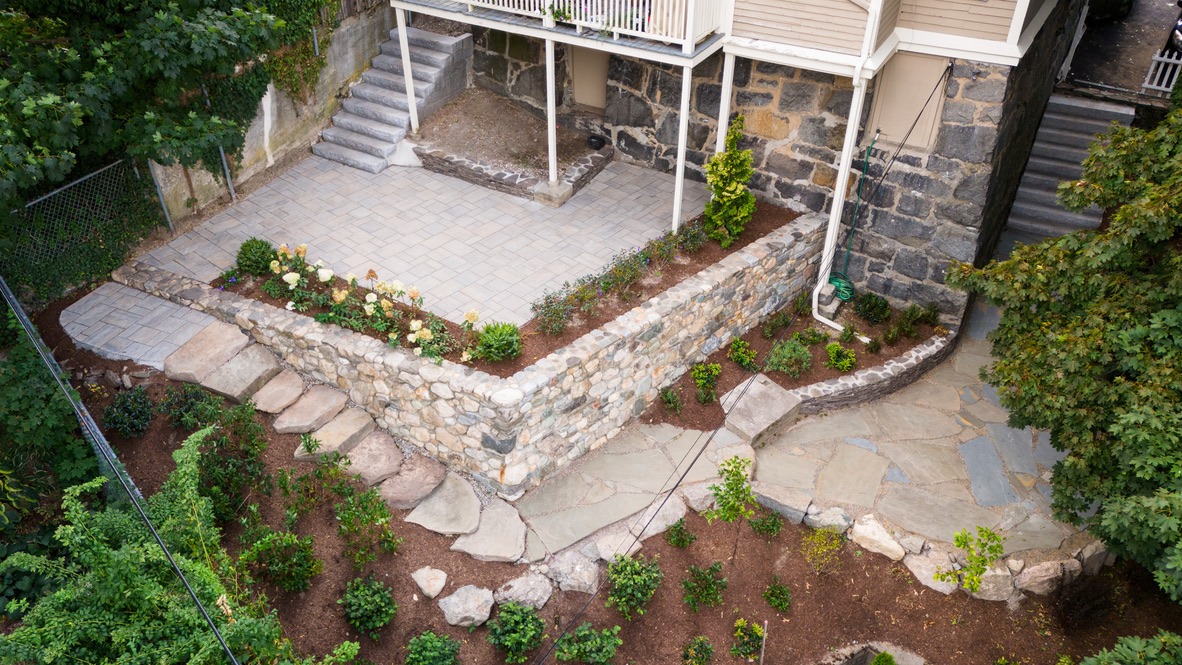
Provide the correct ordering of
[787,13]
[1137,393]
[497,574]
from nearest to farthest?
[1137,393]
[497,574]
[787,13]

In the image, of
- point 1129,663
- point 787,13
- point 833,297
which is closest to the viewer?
point 1129,663

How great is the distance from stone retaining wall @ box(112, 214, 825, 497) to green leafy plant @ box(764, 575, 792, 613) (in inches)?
110

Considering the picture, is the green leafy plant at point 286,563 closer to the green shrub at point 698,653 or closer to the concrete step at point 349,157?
the green shrub at point 698,653

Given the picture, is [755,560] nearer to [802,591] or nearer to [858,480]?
[802,591]

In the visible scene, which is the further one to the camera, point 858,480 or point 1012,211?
point 1012,211

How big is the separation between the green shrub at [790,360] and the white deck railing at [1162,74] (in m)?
9.14

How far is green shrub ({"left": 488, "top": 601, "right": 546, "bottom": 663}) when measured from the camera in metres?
8.30

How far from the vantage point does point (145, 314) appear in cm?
1047

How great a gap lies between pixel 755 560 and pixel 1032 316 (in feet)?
13.0

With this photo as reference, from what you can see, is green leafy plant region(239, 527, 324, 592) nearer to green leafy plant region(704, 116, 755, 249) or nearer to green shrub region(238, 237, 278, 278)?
green shrub region(238, 237, 278, 278)

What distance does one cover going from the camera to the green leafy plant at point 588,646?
27.0 ft

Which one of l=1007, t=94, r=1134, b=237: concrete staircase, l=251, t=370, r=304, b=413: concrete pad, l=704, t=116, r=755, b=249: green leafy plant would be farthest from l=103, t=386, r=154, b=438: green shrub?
l=1007, t=94, r=1134, b=237: concrete staircase

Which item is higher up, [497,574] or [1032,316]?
[1032,316]

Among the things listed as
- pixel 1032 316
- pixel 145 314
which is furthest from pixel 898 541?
pixel 145 314
